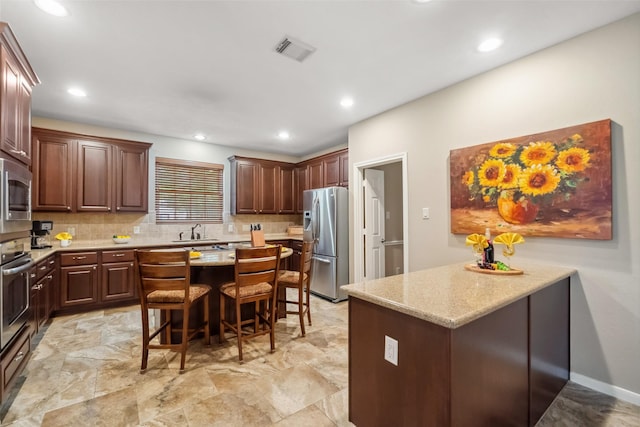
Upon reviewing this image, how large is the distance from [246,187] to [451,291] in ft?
14.5

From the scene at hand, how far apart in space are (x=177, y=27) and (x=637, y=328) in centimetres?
387

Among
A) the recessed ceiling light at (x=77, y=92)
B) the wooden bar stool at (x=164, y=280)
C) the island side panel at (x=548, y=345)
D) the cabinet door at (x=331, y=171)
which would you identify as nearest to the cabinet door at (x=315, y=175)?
the cabinet door at (x=331, y=171)

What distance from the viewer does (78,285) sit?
3.64 meters

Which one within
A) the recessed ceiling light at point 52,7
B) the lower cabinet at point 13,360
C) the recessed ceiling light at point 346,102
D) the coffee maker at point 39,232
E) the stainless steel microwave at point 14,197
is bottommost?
the lower cabinet at point 13,360

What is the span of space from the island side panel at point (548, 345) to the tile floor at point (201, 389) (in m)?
0.12

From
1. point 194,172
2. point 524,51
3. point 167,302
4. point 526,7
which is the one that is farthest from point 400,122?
point 194,172

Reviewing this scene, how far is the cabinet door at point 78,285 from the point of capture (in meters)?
3.56

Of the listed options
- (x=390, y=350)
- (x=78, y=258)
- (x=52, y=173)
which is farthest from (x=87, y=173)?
(x=390, y=350)

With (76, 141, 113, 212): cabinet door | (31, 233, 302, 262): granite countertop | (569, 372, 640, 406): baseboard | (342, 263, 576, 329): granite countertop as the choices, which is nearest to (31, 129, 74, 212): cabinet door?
(76, 141, 113, 212): cabinet door

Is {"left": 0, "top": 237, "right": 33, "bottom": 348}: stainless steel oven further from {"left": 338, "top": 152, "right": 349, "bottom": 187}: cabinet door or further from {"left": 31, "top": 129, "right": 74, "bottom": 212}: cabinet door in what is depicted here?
{"left": 338, "top": 152, "right": 349, "bottom": 187}: cabinet door

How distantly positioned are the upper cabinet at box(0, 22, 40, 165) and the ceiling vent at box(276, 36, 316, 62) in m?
1.75

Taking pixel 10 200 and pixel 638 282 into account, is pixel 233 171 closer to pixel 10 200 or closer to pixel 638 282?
pixel 10 200

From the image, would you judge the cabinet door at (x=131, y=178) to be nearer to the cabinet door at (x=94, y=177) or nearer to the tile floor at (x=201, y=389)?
the cabinet door at (x=94, y=177)

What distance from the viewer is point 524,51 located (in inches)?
93.9
